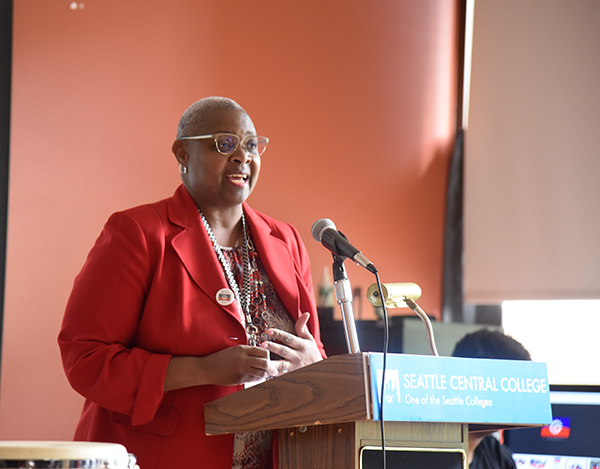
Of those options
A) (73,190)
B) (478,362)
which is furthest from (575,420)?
(73,190)

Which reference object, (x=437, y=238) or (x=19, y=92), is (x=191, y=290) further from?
(x=437, y=238)

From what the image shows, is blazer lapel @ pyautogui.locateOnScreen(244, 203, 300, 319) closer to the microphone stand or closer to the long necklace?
the long necklace

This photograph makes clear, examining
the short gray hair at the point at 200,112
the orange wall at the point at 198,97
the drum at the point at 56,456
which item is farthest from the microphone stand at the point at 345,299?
the orange wall at the point at 198,97

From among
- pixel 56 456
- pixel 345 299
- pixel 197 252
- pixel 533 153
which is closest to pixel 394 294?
pixel 345 299

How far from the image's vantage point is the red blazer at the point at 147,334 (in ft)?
4.93

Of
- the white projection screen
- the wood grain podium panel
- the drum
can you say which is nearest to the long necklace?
the wood grain podium panel

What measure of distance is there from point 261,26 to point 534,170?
1.83 meters

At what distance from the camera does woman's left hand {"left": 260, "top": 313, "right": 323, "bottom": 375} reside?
1504 millimetres

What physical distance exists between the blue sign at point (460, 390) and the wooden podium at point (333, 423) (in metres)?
0.05

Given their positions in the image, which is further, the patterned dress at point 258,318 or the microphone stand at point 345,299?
the patterned dress at point 258,318

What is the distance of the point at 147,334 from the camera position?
1.62 meters

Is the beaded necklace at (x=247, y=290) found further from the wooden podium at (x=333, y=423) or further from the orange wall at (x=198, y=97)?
the orange wall at (x=198, y=97)

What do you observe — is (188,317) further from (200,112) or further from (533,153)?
(533,153)

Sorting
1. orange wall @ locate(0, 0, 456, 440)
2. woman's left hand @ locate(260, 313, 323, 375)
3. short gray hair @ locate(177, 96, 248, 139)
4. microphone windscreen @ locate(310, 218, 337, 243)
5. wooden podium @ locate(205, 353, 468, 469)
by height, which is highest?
orange wall @ locate(0, 0, 456, 440)
